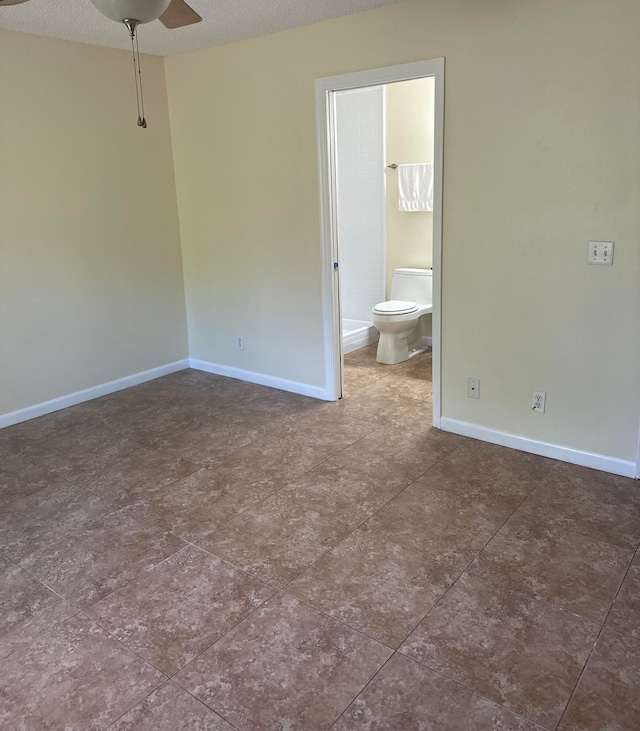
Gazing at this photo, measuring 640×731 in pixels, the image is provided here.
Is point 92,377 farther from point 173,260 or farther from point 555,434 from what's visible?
point 555,434

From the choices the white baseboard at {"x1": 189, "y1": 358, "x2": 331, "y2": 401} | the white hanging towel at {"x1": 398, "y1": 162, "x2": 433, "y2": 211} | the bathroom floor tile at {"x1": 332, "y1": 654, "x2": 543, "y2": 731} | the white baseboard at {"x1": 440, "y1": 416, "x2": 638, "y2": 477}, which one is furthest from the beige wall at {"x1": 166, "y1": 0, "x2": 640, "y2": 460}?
the bathroom floor tile at {"x1": 332, "y1": 654, "x2": 543, "y2": 731}

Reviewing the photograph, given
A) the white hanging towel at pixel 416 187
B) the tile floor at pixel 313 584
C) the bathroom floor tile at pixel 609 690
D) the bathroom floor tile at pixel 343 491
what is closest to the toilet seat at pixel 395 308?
the white hanging towel at pixel 416 187

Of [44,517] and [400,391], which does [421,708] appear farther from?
[400,391]

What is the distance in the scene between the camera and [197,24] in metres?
3.49

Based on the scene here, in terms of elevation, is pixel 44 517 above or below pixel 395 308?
below

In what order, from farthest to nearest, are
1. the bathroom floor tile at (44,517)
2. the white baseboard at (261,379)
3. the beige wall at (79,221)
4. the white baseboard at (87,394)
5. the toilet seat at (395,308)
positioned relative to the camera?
the toilet seat at (395,308) → the white baseboard at (261,379) → the white baseboard at (87,394) → the beige wall at (79,221) → the bathroom floor tile at (44,517)

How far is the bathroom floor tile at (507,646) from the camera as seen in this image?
5.84 feet

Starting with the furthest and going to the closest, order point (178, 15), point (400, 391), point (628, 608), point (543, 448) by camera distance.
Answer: point (400, 391), point (543, 448), point (178, 15), point (628, 608)

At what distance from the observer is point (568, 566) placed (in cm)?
235

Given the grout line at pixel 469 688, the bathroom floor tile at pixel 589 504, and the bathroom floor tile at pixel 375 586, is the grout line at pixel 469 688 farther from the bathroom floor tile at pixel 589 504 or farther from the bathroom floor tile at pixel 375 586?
the bathroom floor tile at pixel 589 504

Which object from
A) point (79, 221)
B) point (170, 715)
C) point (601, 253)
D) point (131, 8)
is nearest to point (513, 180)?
point (601, 253)

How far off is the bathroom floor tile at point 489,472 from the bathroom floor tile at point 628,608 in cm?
61

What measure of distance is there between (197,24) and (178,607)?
3.09 m

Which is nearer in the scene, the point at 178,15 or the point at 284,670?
the point at 284,670
